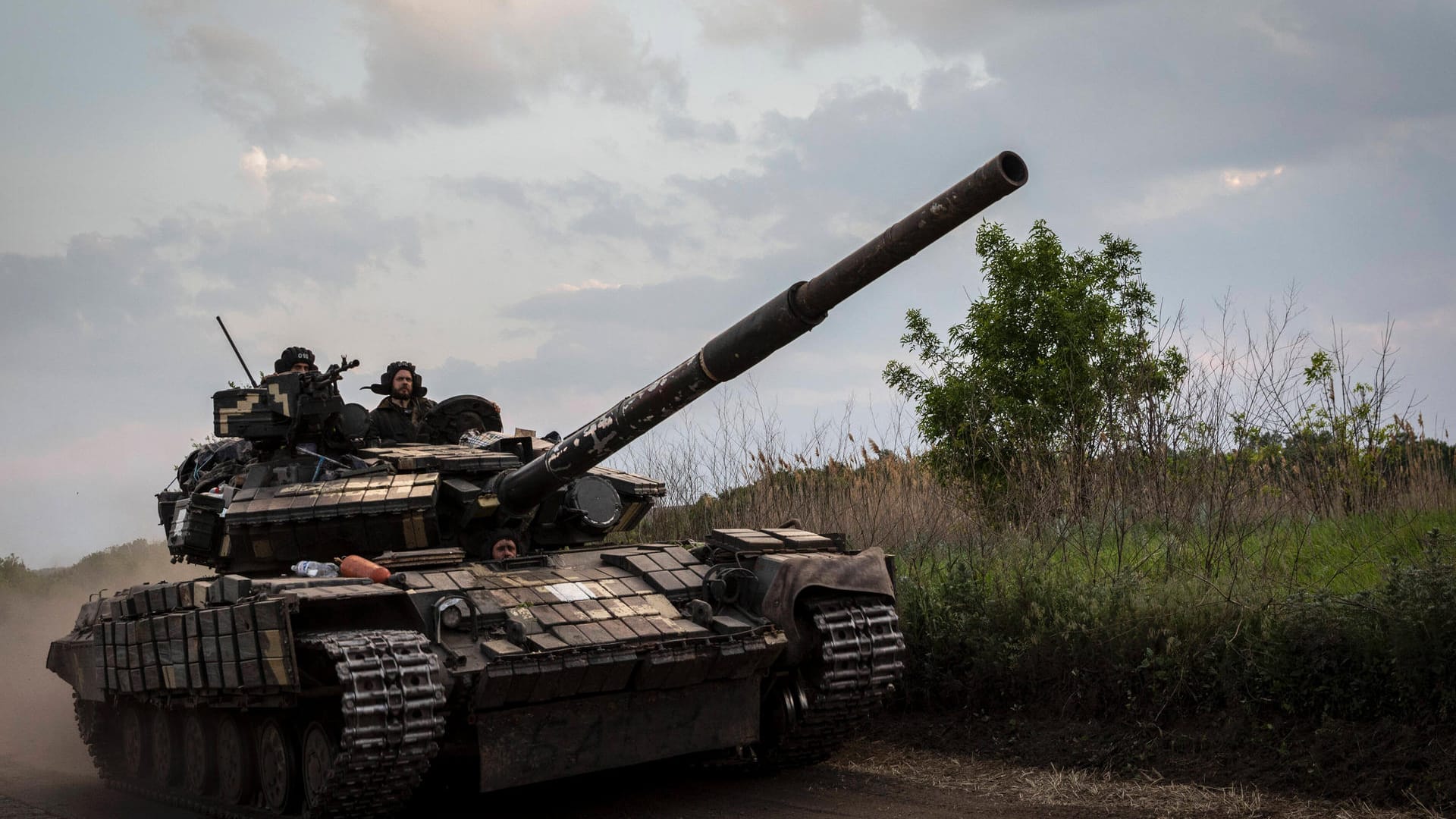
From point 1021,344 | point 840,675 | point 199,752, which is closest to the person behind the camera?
point 840,675

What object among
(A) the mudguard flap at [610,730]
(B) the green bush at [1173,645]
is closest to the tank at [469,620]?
(A) the mudguard flap at [610,730]

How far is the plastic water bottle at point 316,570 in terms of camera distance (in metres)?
7.75

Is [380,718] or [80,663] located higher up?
[80,663]

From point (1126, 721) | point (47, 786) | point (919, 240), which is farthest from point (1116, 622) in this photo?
point (47, 786)

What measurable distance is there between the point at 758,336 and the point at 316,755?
3461 millimetres

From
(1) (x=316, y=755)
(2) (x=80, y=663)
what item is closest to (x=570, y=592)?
(1) (x=316, y=755)

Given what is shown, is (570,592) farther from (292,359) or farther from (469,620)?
(292,359)

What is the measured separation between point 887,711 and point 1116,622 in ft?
7.51

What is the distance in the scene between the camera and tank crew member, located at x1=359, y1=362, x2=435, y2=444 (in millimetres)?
10328

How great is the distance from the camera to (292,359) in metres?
10.4

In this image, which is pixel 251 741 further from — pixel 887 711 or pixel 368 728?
pixel 887 711

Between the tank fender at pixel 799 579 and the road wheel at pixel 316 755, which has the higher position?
the tank fender at pixel 799 579

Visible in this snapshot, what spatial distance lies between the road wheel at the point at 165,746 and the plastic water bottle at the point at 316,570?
7.63 ft

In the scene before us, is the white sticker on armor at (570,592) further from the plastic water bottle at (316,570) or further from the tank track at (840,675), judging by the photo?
the tank track at (840,675)
